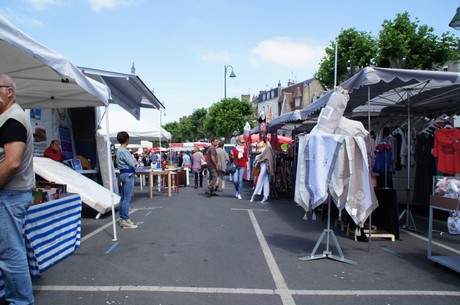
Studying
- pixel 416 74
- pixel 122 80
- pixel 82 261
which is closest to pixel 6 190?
pixel 82 261

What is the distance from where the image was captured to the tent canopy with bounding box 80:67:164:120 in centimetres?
870

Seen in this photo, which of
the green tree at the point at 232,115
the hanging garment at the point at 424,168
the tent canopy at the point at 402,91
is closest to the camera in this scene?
the tent canopy at the point at 402,91

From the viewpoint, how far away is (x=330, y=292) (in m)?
3.82

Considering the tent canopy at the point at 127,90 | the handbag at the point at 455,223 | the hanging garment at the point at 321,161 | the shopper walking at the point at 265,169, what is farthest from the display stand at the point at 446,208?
the tent canopy at the point at 127,90

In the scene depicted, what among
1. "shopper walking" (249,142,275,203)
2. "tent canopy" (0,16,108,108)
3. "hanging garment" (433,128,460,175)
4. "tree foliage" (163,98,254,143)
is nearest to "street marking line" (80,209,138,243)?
"tent canopy" (0,16,108,108)

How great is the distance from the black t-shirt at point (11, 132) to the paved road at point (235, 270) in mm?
1700

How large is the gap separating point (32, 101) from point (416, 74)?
694 centimetres

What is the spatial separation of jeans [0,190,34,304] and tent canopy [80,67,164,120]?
5.68 metres

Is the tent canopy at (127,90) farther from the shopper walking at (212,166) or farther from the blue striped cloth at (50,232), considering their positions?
the blue striped cloth at (50,232)

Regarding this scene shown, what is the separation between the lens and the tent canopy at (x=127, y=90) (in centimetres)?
870

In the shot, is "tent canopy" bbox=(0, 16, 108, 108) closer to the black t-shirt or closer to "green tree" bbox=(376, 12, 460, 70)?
the black t-shirt

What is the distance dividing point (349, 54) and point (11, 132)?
22.7m

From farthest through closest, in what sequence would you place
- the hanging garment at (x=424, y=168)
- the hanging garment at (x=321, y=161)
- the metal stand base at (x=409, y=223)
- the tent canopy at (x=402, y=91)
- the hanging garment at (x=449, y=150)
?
the hanging garment at (x=424, y=168)
the metal stand base at (x=409, y=223)
the hanging garment at (x=449, y=150)
the tent canopy at (x=402, y=91)
the hanging garment at (x=321, y=161)

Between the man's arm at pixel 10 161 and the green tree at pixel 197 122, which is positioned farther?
the green tree at pixel 197 122
